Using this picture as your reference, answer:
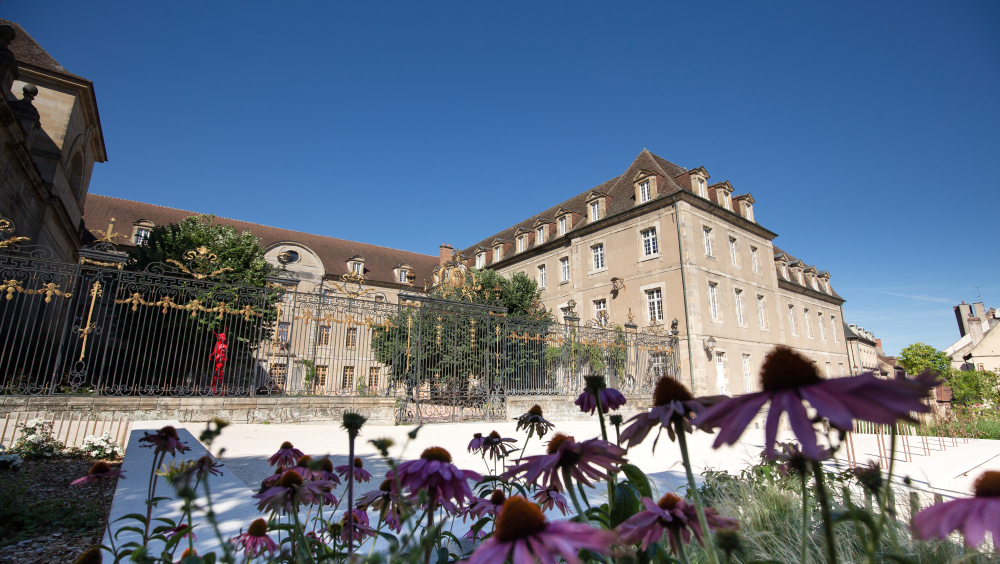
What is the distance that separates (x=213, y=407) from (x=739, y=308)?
23319 millimetres

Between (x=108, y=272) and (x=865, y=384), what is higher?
(x=108, y=272)

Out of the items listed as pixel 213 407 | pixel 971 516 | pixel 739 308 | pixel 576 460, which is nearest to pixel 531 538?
pixel 576 460

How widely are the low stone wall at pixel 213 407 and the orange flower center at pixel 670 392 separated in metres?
8.36

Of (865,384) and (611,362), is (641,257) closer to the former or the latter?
(611,362)

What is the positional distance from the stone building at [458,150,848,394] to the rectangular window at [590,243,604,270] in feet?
0.22

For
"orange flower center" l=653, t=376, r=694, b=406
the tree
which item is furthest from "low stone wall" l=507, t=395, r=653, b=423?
the tree

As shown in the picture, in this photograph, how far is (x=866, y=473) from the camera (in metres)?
1.18

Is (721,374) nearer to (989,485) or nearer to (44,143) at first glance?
(989,485)

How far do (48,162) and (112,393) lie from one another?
9651mm

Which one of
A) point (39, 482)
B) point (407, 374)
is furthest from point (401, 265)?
point (39, 482)

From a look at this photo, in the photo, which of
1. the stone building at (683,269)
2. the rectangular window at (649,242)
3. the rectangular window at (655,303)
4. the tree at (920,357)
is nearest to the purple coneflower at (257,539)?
the stone building at (683,269)

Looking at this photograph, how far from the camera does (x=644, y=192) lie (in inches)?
926

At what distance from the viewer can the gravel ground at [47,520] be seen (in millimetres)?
2891

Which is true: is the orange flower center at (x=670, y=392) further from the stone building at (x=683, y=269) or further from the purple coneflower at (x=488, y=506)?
the stone building at (x=683, y=269)
